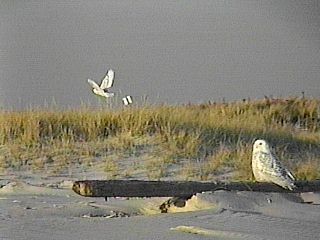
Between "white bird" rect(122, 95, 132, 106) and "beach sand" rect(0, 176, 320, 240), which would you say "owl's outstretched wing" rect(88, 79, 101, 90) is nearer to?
"white bird" rect(122, 95, 132, 106)

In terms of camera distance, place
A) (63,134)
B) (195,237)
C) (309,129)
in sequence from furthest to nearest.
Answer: (309,129)
(63,134)
(195,237)

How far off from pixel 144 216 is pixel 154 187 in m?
0.10

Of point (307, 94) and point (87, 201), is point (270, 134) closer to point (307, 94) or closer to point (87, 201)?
point (307, 94)

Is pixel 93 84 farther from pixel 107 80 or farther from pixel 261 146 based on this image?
pixel 261 146

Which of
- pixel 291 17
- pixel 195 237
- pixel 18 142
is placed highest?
pixel 291 17

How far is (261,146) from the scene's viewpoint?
2.19m

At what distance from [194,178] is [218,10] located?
52cm

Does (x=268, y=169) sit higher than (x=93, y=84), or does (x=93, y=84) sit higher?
(x=93, y=84)

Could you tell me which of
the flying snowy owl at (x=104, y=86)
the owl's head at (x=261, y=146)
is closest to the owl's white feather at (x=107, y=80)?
the flying snowy owl at (x=104, y=86)

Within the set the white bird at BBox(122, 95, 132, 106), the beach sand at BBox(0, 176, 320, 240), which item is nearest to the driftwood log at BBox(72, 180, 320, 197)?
the beach sand at BBox(0, 176, 320, 240)

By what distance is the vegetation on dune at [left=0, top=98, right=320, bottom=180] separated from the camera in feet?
6.84

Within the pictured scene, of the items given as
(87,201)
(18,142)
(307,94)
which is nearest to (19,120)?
(18,142)

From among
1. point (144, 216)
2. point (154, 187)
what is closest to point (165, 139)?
→ point (154, 187)

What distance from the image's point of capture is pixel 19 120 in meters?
2.08
